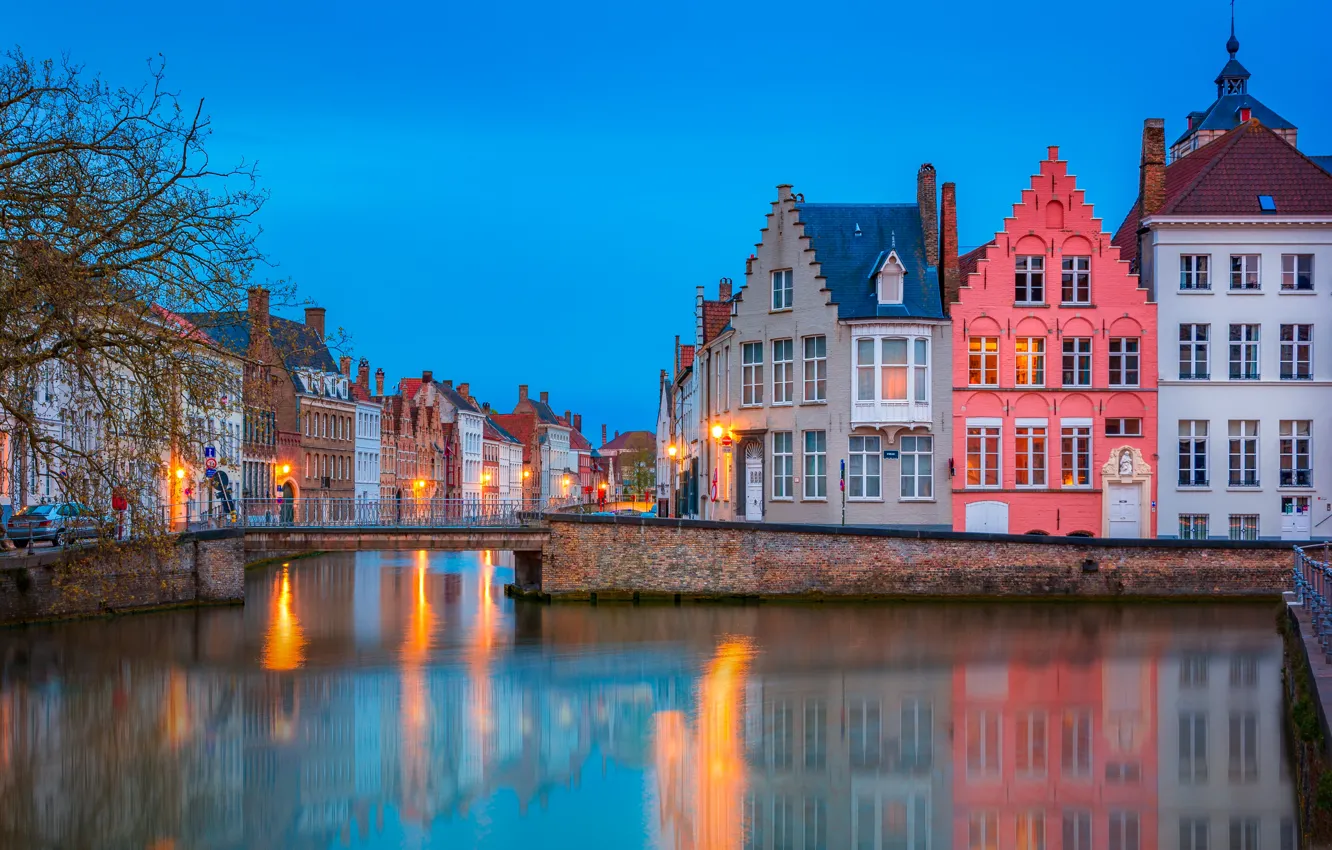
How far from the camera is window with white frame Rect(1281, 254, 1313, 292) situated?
41906 millimetres

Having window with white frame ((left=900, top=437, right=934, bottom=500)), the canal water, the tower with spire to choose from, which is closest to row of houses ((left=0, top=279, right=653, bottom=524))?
the canal water

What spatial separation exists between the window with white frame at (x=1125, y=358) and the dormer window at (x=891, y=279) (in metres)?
6.70

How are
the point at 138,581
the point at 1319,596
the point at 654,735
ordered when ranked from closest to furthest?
the point at 1319,596 < the point at 654,735 < the point at 138,581

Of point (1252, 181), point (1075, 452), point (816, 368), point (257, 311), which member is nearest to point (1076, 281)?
point (1075, 452)

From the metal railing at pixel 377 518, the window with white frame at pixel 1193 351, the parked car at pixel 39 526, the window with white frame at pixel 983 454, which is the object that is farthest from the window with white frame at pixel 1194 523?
the parked car at pixel 39 526

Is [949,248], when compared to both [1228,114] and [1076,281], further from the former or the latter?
[1228,114]

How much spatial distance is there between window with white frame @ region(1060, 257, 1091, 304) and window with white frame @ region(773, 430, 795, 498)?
30.7 feet

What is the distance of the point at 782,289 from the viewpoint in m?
42.7

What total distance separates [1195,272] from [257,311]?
107 feet

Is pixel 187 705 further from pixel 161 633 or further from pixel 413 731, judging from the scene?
pixel 161 633

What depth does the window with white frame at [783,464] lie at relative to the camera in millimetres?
42406

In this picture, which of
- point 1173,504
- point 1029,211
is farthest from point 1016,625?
point 1029,211

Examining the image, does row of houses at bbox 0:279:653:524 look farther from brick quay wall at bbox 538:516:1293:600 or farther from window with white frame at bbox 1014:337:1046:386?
window with white frame at bbox 1014:337:1046:386

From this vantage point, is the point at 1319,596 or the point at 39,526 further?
the point at 39,526
